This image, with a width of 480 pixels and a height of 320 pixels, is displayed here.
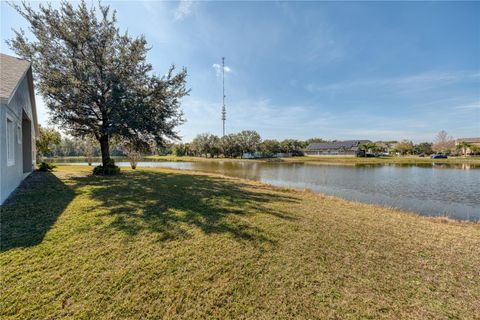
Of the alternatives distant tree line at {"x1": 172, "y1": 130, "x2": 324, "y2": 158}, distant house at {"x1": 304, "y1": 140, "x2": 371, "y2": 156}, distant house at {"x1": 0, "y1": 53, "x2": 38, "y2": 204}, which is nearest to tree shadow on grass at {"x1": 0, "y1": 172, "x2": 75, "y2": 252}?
distant house at {"x1": 0, "y1": 53, "x2": 38, "y2": 204}

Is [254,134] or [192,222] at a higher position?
[254,134]

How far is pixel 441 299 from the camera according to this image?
118 inches

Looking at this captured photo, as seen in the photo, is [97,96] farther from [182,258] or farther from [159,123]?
[182,258]

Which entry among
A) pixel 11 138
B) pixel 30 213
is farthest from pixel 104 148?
Answer: pixel 30 213

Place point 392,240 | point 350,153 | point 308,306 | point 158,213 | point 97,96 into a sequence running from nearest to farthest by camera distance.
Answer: point 308,306
point 392,240
point 158,213
point 97,96
point 350,153

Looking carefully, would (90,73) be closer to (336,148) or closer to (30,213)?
(30,213)

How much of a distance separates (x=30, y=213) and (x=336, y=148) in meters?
77.4

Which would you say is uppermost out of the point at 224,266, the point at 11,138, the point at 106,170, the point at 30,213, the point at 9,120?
the point at 9,120

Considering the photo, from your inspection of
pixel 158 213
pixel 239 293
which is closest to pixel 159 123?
pixel 158 213

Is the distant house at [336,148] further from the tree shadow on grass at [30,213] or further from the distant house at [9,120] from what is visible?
the distant house at [9,120]

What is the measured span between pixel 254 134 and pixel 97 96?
59802 mm

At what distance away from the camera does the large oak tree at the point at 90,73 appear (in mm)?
12031

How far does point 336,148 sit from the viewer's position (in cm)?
7219

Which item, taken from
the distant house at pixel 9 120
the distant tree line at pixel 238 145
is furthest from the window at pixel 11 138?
the distant tree line at pixel 238 145
